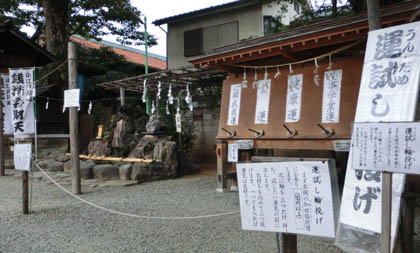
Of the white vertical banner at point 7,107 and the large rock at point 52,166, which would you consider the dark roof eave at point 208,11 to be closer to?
the white vertical banner at point 7,107

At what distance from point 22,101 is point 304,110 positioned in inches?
269

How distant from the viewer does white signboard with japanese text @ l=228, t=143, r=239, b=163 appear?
289 inches

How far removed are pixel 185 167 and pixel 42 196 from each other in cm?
525

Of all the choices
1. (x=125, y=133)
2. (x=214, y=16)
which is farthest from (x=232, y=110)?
(x=214, y=16)

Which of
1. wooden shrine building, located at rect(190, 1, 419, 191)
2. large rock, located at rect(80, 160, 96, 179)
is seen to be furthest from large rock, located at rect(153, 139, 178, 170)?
wooden shrine building, located at rect(190, 1, 419, 191)

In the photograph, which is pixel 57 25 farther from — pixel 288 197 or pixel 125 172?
pixel 288 197

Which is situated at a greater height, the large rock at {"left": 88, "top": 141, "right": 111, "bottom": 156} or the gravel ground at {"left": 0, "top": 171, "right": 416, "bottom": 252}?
the large rock at {"left": 88, "top": 141, "right": 111, "bottom": 156}

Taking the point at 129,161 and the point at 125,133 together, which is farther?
the point at 125,133

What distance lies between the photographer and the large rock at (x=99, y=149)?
41.0ft

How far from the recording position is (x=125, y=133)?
12609mm

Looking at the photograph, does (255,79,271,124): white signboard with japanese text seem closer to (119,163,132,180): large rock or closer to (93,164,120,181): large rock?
(119,163,132,180): large rock

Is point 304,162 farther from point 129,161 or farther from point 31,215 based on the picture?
point 129,161

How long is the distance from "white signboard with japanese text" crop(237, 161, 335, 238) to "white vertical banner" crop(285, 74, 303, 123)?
3.68 meters

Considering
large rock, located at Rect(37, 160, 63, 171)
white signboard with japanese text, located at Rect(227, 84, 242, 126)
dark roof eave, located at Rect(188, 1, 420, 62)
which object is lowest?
large rock, located at Rect(37, 160, 63, 171)
